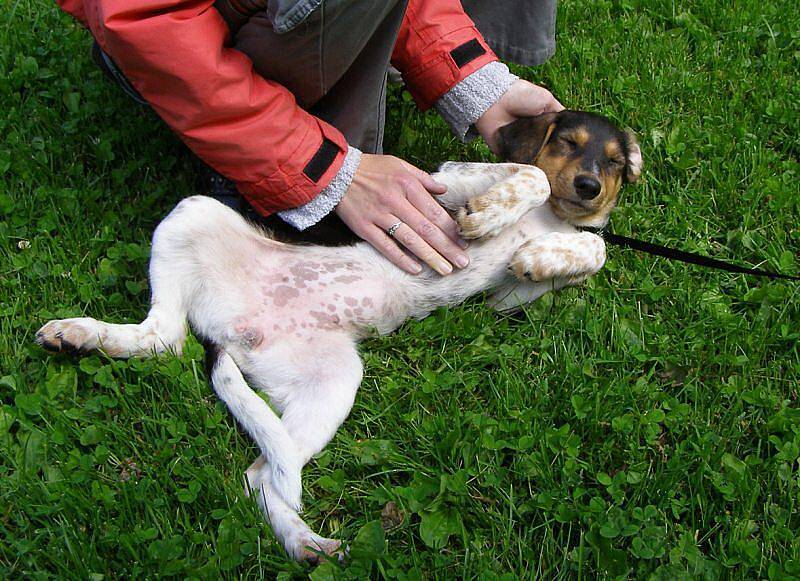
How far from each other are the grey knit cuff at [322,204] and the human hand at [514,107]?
31.3 inches

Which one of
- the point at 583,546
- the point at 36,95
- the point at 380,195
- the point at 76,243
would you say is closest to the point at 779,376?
the point at 583,546

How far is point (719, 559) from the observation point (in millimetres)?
2145

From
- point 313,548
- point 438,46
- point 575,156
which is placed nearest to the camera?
point 313,548

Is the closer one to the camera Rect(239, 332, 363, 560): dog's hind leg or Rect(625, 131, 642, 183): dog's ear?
Rect(239, 332, 363, 560): dog's hind leg

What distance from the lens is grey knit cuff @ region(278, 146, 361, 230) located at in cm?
277

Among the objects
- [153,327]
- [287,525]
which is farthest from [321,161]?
[287,525]

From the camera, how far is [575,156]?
3.10 meters

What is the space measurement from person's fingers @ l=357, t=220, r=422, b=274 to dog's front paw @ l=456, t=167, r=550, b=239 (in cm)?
22

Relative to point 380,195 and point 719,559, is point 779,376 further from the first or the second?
point 380,195

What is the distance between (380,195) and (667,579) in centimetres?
154

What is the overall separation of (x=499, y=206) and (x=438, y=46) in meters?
0.86

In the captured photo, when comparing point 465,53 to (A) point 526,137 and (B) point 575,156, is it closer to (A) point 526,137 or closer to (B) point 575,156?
(A) point 526,137

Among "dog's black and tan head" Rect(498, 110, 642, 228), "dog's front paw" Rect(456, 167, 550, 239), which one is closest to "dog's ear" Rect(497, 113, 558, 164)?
"dog's black and tan head" Rect(498, 110, 642, 228)

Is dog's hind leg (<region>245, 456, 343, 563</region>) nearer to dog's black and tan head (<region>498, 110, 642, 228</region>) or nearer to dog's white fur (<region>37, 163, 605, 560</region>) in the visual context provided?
dog's white fur (<region>37, 163, 605, 560</region>)
